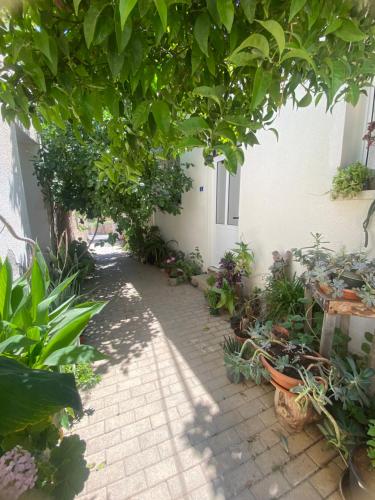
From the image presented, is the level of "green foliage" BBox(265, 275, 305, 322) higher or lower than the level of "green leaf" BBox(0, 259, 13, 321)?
lower

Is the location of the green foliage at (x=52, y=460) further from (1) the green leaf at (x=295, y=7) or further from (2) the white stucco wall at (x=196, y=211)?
(2) the white stucco wall at (x=196, y=211)

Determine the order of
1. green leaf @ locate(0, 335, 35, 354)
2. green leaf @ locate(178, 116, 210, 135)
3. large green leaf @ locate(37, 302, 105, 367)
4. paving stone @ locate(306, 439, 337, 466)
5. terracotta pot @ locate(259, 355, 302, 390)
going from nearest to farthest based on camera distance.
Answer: green leaf @ locate(178, 116, 210, 135)
green leaf @ locate(0, 335, 35, 354)
large green leaf @ locate(37, 302, 105, 367)
paving stone @ locate(306, 439, 337, 466)
terracotta pot @ locate(259, 355, 302, 390)

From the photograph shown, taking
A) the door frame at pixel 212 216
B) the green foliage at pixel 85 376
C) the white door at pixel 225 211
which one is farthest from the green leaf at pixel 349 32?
the door frame at pixel 212 216

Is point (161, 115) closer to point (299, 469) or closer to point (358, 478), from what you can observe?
point (358, 478)

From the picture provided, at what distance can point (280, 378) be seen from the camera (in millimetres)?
1697

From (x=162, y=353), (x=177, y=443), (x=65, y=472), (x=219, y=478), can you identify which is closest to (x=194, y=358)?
(x=162, y=353)

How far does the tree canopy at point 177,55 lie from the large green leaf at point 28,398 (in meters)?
0.85

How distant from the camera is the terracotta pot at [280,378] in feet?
5.35

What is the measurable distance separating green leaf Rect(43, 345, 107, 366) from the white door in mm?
3223

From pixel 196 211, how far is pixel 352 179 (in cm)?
359

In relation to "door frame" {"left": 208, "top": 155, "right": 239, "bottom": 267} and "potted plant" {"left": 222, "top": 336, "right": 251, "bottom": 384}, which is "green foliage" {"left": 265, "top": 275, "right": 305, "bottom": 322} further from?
"door frame" {"left": 208, "top": 155, "right": 239, "bottom": 267}

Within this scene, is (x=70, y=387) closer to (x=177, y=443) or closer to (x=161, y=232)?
(x=177, y=443)

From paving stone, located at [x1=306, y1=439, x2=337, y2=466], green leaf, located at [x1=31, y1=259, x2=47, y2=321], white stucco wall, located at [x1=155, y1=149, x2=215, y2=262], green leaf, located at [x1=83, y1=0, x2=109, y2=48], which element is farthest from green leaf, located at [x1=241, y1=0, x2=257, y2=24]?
white stucco wall, located at [x1=155, y1=149, x2=215, y2=262]

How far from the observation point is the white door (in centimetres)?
416
